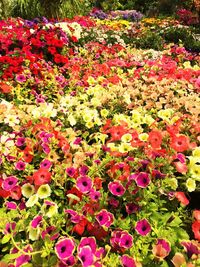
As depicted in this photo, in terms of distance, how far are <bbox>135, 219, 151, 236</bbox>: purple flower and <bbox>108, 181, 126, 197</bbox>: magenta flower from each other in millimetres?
226

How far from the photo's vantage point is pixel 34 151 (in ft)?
9.14

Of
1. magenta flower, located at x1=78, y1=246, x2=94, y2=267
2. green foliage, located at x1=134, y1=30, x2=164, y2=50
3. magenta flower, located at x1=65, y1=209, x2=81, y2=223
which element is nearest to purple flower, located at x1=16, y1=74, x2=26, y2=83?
magenta flower, located at x1=65, y1=209, x2=81, y2=223

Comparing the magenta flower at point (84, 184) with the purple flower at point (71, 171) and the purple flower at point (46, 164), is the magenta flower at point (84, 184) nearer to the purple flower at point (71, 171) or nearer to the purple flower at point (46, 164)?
the purple flower at point (71, 171)

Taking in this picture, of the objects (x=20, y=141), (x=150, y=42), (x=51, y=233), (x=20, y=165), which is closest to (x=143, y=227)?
(x=51, y=233)

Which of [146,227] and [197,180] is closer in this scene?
[146,227]

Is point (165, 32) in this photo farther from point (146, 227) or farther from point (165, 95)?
point (146, 227)

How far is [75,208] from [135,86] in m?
2.46

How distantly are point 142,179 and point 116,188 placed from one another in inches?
6.5

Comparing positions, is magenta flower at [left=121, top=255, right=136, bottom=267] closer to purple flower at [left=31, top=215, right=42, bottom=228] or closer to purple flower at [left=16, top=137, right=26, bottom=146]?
purple flower at [left=31, top=215, right=42, bottom=228]

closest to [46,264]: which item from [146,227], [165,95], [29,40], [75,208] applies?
[75,208]

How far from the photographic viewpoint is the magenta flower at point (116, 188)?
2.23 metres

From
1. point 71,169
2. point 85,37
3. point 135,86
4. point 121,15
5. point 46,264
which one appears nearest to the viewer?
point 46,264

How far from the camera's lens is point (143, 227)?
2062 millimetres

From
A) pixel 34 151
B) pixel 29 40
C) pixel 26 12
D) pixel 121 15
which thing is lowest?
pixel 121 15
